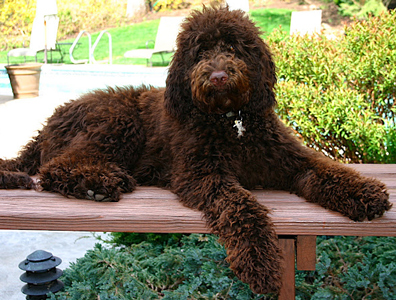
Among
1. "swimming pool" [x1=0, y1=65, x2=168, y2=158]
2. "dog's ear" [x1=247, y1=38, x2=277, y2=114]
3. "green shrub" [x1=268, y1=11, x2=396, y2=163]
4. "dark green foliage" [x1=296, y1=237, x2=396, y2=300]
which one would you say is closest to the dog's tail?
"dog's ear" [x1=247, y1=38, x2=277, y2=114]

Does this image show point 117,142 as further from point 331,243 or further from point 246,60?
point 331,243

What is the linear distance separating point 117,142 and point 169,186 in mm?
443

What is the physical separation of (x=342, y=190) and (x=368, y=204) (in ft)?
0.50

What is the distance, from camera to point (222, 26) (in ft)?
7.92

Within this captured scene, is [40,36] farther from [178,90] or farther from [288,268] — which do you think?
[288,268]

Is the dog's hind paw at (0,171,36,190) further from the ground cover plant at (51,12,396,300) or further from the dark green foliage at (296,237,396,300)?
the dark green foliage at (296,237,396,300)

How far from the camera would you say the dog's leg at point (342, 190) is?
7.30 feet

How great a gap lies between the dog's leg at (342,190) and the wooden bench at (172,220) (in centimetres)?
5

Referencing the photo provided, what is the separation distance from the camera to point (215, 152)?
2572mm

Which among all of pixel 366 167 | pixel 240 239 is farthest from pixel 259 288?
pixel 366 167

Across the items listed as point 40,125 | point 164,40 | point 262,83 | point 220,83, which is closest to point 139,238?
point 262,83

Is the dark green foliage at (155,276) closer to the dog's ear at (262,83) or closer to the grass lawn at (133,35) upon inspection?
the dog's ear at (262,83)

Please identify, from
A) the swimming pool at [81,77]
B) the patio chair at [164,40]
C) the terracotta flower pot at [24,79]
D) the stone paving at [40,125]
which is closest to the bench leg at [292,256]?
the stone paving at [40,125]

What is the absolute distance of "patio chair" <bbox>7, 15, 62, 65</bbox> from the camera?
1594cm
